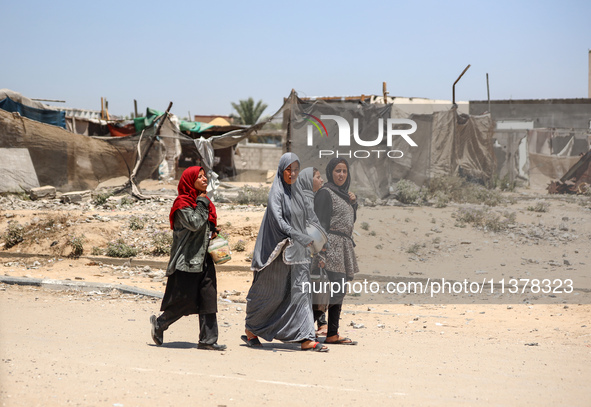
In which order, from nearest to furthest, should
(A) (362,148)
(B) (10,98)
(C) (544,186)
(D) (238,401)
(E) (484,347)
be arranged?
1. (D) (238,401)
2. (E) (484,347)
3. (A) (362,148)
4. (C) (544,186)
5. (B) (10,98)

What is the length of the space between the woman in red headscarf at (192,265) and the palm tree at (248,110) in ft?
124

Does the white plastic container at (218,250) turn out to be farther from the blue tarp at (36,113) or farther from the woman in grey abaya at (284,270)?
the blue tarp at (36,113)

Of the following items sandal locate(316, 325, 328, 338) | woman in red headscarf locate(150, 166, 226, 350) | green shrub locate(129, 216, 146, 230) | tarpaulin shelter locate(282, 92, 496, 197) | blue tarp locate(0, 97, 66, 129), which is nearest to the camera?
woman in red headscarf locate(150, 166, 226, 350)

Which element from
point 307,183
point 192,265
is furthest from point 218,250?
point 307,183

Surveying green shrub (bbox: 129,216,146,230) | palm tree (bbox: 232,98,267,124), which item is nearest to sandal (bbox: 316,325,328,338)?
green shrub (bbox: 129,216,146,230)

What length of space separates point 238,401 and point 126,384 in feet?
2.11

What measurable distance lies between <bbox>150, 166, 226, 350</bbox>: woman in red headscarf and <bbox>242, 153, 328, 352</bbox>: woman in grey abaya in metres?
0.37

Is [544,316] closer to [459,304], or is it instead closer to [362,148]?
[459,304]

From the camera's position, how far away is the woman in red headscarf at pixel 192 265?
4.75 meters

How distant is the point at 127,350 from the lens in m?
4.63

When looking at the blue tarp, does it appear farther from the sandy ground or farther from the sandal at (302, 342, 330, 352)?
the sandal at (302, 342, 330, 352)

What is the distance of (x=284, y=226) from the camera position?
16.0ft

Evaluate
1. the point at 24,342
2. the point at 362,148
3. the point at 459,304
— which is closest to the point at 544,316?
the point at 459,304

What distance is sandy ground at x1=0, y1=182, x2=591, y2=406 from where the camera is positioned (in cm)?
360
